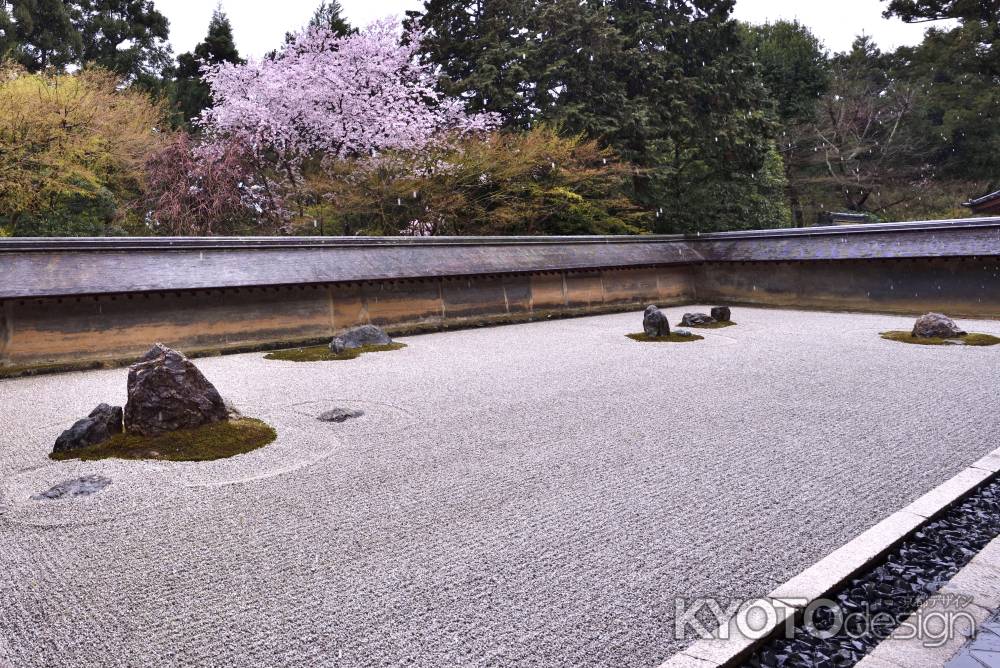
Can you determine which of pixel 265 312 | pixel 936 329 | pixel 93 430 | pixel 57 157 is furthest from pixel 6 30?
pixel 936 329

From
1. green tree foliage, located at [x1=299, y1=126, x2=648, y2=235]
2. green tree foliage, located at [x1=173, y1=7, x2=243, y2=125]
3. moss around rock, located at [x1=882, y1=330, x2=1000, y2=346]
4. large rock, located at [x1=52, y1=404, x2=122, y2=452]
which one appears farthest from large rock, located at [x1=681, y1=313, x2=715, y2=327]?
green tree foliage, located at [x1=173, y1=7, x2=243, y2=125]

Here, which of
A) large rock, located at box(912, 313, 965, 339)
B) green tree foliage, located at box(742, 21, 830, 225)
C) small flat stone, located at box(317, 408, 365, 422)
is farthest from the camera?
green tree foliage, located at box(742, 21, 830, 225)

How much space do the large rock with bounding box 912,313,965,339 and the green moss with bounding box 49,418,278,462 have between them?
8.96 meters

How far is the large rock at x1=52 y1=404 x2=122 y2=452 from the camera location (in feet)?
14.5

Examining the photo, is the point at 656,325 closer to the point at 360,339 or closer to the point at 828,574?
the point at 360,339

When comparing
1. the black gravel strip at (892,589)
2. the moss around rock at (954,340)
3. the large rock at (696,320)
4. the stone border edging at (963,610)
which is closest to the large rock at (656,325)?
the large rock at (696,320)

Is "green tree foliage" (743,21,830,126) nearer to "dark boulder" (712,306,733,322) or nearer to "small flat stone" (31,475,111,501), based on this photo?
"dark boulder" (712,306,733,322)

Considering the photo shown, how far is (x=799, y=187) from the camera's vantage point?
2639cm

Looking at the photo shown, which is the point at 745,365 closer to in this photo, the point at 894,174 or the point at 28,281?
the point at 28,281

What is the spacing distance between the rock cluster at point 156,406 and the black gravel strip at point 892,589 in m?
4.15

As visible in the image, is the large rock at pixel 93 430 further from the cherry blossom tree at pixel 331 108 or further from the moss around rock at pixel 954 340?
the cherry blossom tree at pixel 331 108

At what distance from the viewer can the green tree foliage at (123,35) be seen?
26.0 metres

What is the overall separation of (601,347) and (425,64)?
607 inches

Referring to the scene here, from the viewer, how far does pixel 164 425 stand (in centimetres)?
461
